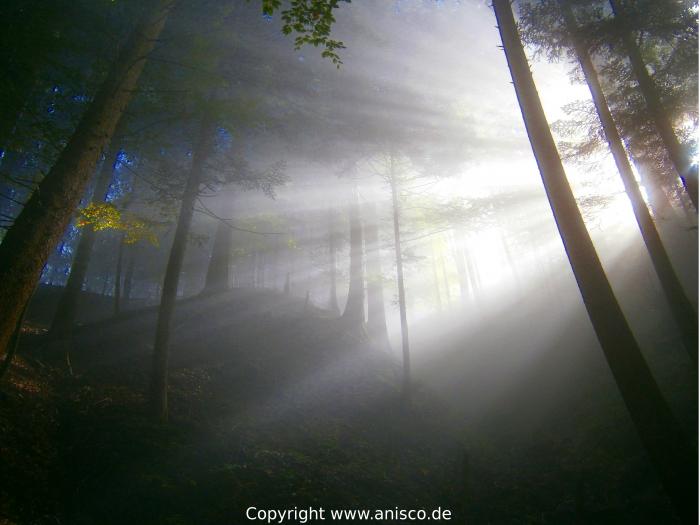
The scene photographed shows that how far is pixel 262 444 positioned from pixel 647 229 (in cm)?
1079

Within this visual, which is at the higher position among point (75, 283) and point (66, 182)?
point (75, 283)

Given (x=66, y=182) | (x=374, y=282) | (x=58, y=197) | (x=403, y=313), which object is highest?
(x=374, y=282)

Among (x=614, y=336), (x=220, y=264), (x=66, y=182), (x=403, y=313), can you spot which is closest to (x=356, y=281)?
(x=403, y=313)

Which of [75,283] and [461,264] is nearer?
[75,283]

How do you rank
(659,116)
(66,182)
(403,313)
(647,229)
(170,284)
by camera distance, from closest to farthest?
(66,182), (647,229), (659,116), (170,284), (403,313)

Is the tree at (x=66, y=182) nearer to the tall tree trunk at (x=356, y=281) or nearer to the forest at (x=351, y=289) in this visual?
the forest at (x=351, y=289)

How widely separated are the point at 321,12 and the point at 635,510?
36.5 feet

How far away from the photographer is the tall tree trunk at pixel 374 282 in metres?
18.6

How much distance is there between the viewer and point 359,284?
1781cm

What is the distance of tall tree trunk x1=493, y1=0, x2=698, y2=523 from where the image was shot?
369 centimetres

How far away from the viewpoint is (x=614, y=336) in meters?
4.28

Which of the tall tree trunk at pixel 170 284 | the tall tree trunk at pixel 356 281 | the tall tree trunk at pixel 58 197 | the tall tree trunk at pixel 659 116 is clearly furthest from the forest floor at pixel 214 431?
the tall tree trunk at pixel 659 116

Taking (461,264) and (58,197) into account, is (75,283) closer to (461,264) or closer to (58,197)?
(58,197)

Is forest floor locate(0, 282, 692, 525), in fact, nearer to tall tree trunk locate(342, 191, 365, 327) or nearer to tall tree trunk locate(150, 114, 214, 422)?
tall tree trunk locate(150, 114, 214, 422)
